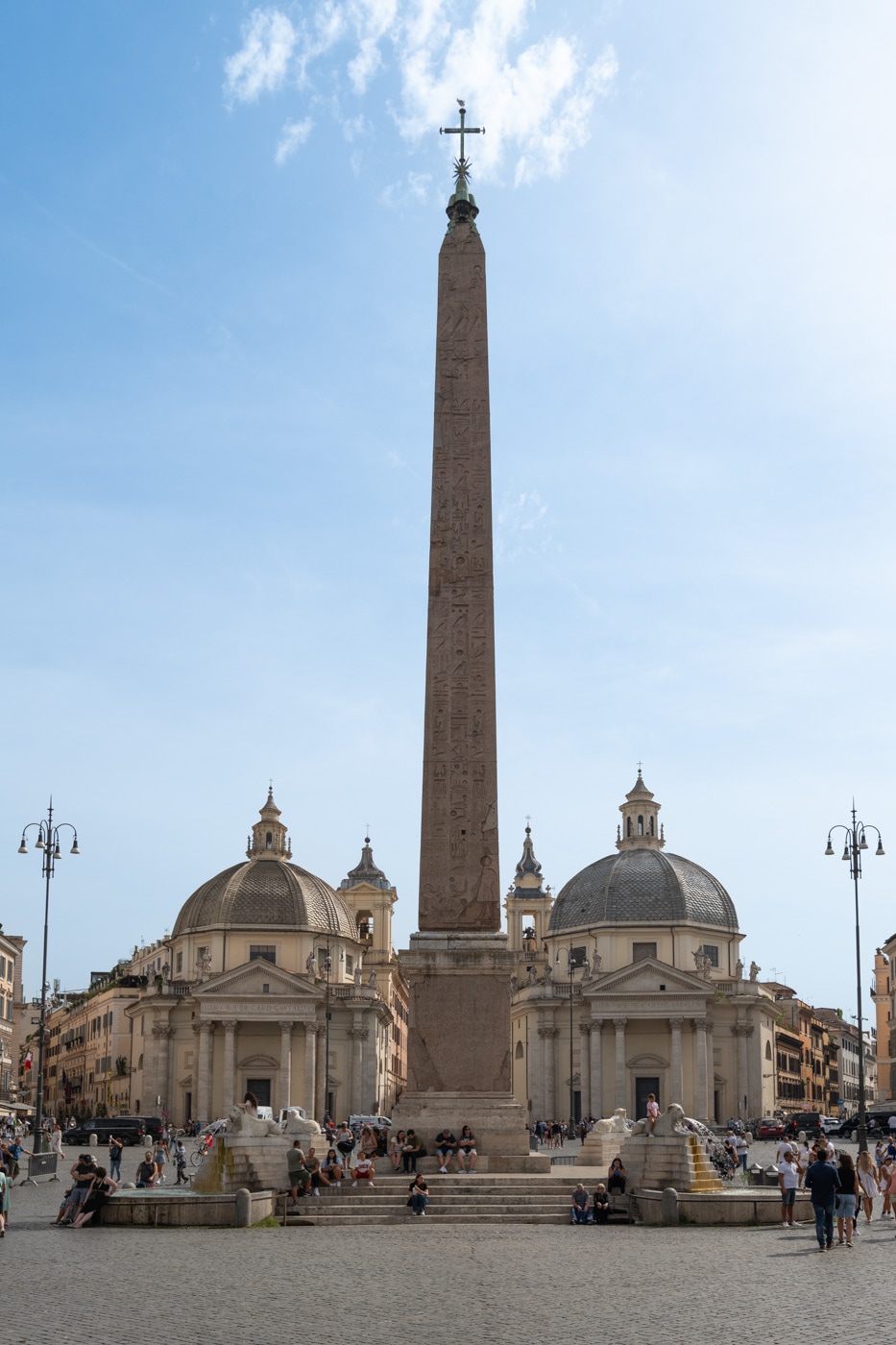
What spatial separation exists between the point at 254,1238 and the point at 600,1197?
446cm

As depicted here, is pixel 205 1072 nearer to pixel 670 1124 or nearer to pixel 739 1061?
pixel 739 1061

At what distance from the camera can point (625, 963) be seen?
7425cm

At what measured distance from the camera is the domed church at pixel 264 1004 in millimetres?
68938

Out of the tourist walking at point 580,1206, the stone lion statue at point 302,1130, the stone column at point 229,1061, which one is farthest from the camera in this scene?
the stone column at point 229,1061

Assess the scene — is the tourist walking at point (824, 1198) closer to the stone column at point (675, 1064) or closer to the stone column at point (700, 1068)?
the stone column at point (700, 1068)

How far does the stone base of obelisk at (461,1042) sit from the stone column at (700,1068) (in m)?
48.5

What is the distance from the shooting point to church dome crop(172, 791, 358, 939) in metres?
74.0

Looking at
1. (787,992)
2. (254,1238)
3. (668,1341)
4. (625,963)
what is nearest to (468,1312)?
(668,1341)

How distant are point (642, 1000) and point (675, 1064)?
10.0 feet

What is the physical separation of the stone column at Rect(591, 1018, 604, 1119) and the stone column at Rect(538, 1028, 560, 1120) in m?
3.52

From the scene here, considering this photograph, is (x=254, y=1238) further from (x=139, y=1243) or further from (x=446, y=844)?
(x=446, y=844)

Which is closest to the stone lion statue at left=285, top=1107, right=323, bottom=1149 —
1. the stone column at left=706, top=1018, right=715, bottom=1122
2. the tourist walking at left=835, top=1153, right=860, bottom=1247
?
the tourist walking at left=835, top=1153, right=860, bottom=1247

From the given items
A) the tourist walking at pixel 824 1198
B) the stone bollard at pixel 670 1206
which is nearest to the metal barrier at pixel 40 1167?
the stone bollard at pixel 670 1206

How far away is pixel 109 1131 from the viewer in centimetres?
5312
